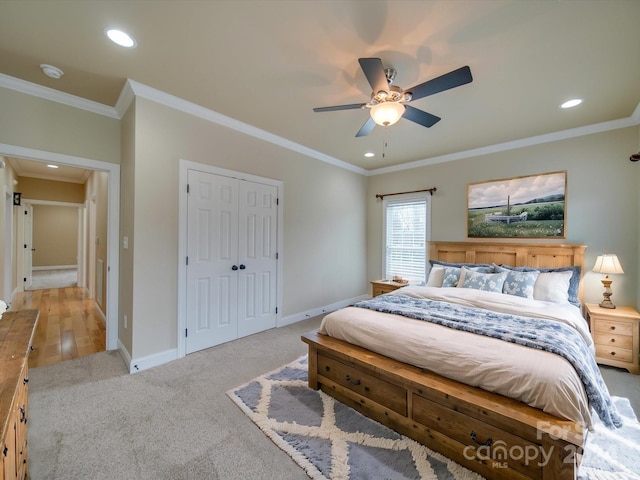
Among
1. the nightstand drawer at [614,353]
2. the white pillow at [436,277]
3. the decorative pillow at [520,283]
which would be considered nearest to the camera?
the nightstand drawer at [614,353]

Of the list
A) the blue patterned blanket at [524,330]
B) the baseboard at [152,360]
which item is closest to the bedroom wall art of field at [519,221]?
the blue patterned blanket at [524,330]

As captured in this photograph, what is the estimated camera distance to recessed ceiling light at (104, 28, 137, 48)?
6.38ft

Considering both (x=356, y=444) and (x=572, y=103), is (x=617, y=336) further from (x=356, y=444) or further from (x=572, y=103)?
(x=356, y=444)

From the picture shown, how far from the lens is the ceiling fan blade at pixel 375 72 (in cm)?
179

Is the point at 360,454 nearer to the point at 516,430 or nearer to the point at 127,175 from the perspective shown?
the point at 516,430

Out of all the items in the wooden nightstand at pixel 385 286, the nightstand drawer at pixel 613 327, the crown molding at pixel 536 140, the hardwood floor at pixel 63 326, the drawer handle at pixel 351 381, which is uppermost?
the crown molding at pixel 536 140

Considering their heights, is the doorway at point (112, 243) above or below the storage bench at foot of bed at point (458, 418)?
above

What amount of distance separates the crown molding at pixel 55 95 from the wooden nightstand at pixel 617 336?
5740 mm

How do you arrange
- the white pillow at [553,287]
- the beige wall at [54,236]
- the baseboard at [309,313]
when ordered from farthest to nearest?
the beige wall at [54,236], the baseboard at [309,313], the white pillow at [553,287]

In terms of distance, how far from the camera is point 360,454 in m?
1.74

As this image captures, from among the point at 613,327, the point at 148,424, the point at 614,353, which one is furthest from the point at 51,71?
the point at 614,353

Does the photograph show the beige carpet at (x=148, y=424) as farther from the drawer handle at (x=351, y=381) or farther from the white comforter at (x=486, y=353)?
the white comforter at (x=486, y=353)

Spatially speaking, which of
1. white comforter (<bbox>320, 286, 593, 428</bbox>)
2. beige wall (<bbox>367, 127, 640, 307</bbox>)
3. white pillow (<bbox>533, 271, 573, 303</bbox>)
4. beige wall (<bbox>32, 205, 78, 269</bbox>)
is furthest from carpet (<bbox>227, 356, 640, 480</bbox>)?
beige wall (<bbox>32, 205, 78, 269</bbox>)

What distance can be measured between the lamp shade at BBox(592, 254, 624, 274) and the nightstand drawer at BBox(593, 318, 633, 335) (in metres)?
0.53
